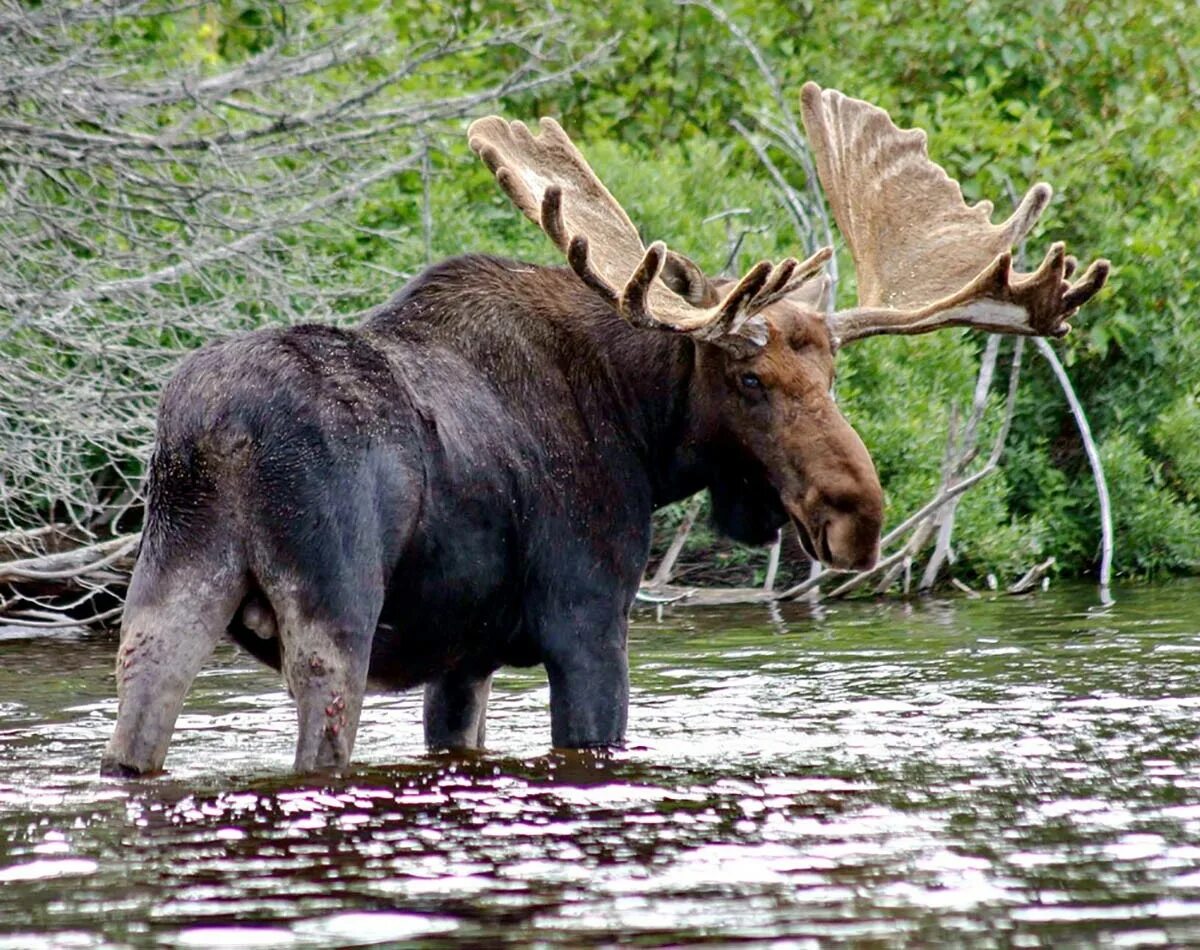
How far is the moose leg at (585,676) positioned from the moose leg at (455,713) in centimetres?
40

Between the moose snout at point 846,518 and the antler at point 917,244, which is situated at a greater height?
the antler at point 917,244

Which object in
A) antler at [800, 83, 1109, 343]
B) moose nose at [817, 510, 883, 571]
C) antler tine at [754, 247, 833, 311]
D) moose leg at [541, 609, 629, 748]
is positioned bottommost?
moose leg at [541, 609, 629, 748]

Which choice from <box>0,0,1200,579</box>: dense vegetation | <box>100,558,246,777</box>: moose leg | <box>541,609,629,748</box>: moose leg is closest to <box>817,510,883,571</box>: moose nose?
<box>541,609,629,748</box>: moose leg

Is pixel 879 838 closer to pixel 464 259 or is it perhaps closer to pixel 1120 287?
pixel 464 259

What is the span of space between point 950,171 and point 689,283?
7.01 metres

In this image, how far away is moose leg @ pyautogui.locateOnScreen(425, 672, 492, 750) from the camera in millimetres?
6402

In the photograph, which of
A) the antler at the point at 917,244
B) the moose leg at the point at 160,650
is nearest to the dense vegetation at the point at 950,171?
the antler at the point at 917,244

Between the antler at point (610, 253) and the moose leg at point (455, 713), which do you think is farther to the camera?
the moose leg at point (455, 713)

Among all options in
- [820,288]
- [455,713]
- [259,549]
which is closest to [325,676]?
[259,549]

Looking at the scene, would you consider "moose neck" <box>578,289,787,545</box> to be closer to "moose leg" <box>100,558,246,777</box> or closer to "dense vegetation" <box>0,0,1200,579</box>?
"moose leg" <box>100,558,246,777</box>

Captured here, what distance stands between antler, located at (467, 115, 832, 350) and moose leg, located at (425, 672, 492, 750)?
129 cm

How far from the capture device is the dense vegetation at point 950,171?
39.0 ft

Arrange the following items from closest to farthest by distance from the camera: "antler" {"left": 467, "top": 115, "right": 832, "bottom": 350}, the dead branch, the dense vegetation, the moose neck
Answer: "antler" {"left": 467, "top": 115, "right": 832, "bottom": 350}, the moose neck, the dead branch, the dense vegetation

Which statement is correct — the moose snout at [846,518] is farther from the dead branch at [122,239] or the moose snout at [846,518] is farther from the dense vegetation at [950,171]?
the dense vegetation at [950,171]
